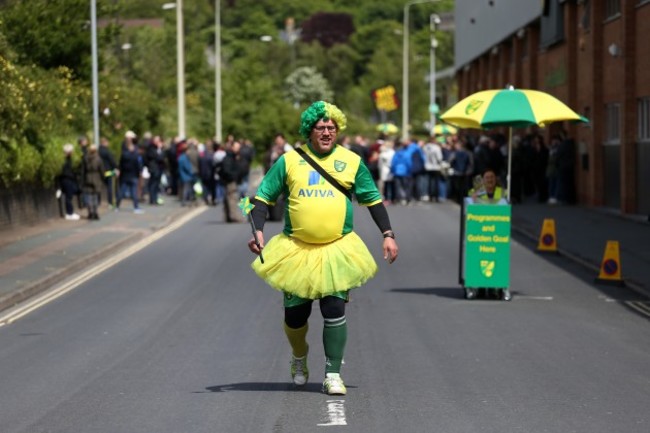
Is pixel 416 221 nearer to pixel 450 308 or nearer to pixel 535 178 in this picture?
pixel 535 178

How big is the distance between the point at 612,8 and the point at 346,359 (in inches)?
984

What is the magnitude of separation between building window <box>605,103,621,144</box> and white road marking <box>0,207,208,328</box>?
10562mm

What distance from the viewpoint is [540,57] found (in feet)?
156

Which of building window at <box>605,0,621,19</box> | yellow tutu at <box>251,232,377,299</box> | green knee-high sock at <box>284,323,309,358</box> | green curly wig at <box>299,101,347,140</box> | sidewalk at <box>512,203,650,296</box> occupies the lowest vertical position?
sidewalk at <box>512,203,650,296</box>

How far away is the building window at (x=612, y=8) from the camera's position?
3525 centimetres

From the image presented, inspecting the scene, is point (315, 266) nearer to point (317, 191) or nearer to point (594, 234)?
point (317, 191)

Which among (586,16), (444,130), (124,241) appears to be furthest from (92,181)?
(444,130)

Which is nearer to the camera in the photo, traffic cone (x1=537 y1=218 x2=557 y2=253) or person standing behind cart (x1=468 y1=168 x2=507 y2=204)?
person standing behind cart (x1=468 y1=168 x2=507 y2=204)

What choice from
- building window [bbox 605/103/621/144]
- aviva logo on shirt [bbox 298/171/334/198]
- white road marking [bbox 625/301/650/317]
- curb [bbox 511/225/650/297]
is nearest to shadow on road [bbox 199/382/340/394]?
aviva logo on shirt [bbox 298/171/334/198]

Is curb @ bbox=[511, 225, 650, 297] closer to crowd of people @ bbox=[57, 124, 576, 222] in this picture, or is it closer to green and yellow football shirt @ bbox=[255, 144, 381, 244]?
crowd of people @ bbox=[57, 124, 576, 222]

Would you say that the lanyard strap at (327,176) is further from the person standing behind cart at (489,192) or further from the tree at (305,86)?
the tree at (305,86)

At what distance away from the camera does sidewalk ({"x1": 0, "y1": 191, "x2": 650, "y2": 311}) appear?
67.2 feet

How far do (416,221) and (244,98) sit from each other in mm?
43330

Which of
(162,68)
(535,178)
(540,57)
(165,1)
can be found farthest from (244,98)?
(165,1)
